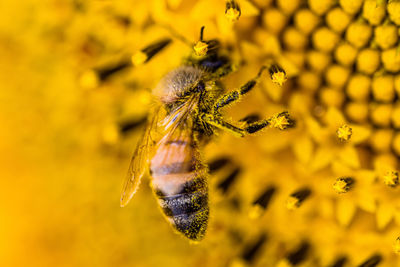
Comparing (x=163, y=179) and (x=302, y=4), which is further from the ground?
(x=302, y=4)

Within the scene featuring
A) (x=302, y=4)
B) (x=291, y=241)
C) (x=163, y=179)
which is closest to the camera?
(x=163, y=179)

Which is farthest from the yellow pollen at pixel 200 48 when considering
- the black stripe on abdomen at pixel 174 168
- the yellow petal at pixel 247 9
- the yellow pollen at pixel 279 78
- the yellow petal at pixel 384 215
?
the yellow petal at pixel 384 215

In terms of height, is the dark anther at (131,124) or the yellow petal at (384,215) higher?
the dark anther at (131,124)

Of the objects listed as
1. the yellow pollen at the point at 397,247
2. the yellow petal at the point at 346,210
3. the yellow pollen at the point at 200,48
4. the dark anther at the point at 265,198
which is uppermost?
the yellow pollen at the point at 200,48

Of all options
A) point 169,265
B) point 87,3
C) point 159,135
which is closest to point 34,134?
point 87,3

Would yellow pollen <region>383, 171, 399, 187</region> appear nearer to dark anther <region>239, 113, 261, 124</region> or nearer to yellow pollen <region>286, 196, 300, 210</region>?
yellow pollen <region>286, 196, 300, 210</region>

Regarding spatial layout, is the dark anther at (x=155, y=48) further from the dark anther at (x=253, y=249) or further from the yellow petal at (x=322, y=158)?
the dark anther at (x=253, y=249)

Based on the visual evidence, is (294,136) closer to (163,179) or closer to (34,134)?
(163,179)
